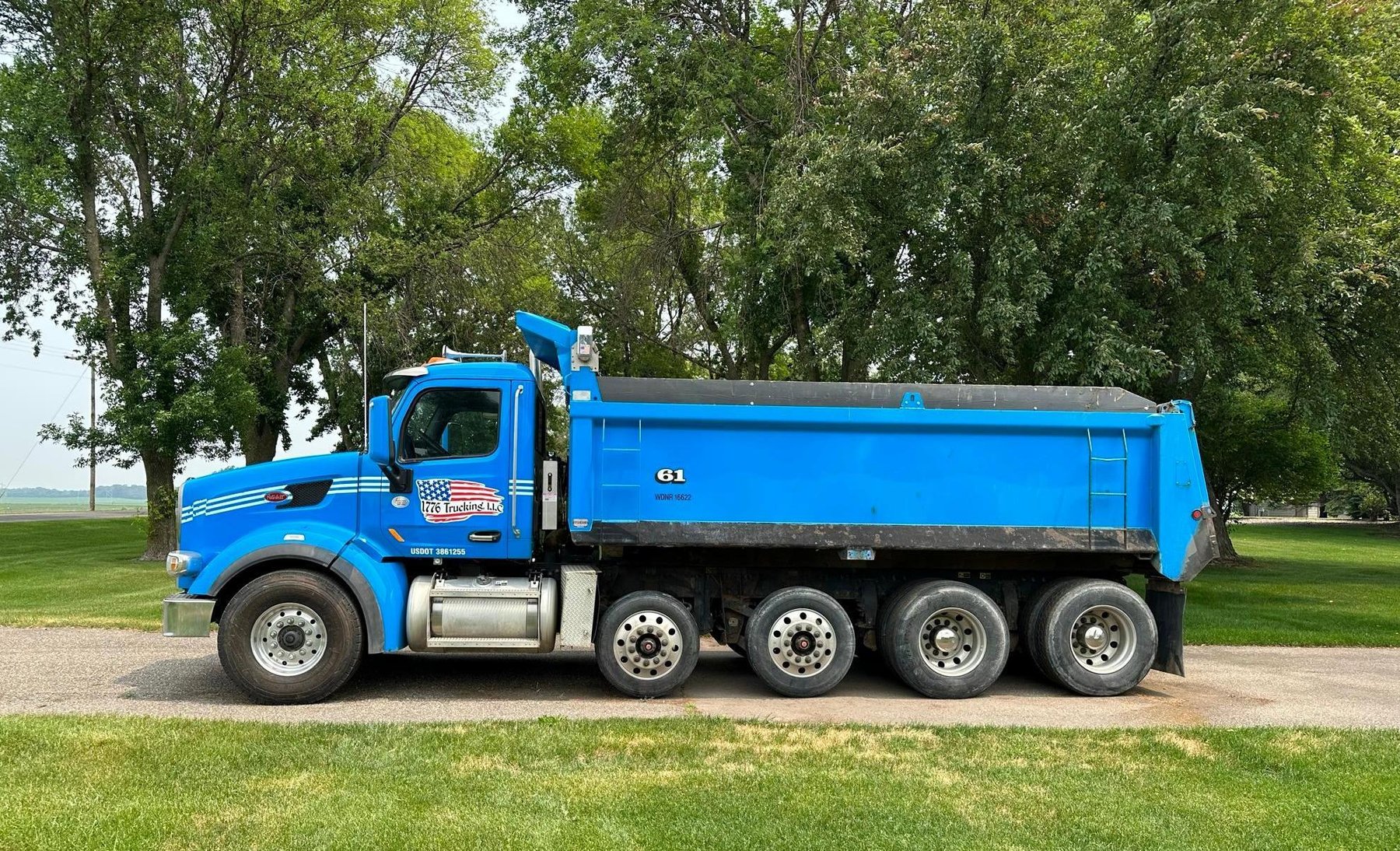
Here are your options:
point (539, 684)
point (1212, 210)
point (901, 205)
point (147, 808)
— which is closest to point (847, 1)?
point (901, 205)

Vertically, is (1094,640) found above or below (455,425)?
below

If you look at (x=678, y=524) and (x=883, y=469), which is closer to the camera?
(x=678, y=524)

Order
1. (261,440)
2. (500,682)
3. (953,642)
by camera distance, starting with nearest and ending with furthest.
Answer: (953,642) → (500,682) → (261,440)

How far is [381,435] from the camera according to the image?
8430 millimetres

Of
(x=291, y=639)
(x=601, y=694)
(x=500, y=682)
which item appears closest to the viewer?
(x=291, y=639)

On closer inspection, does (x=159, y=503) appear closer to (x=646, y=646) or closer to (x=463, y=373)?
(x=463, y=373)

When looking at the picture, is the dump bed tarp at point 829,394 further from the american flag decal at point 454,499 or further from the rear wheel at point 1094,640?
the rear wheel at point 1094,640

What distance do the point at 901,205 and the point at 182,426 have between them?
14.5m

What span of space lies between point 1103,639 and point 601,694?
4.27 metres

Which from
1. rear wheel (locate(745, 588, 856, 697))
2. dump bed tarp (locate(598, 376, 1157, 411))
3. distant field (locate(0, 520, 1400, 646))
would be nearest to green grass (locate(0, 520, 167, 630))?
→ distant field (locate(0, 520, 1400, 646))

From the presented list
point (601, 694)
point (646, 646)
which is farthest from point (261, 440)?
point (646, 646)

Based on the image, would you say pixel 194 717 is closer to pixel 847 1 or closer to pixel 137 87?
pixel 847 1

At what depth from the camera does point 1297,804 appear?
19.0 ft

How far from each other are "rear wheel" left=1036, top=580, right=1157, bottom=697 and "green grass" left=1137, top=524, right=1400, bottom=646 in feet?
13.7
